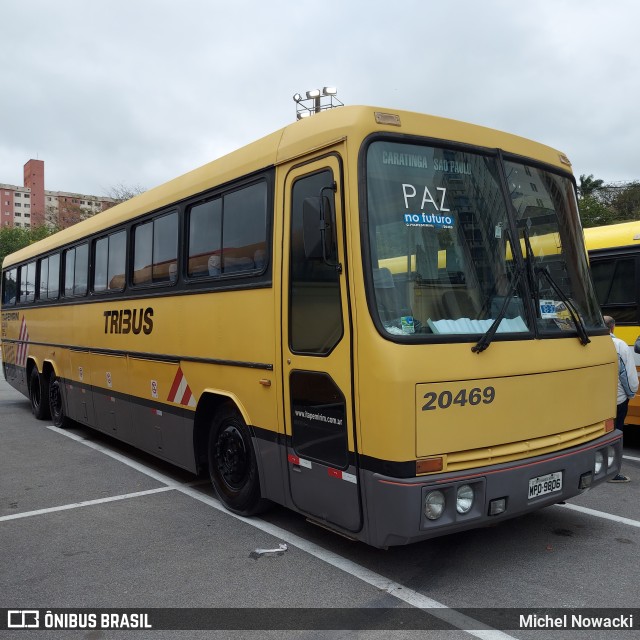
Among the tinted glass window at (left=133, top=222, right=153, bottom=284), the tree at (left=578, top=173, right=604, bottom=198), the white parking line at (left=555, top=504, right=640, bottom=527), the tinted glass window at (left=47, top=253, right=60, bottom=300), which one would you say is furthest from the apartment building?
the white parking line at (left=555, top=504, right=640, bottom=527)

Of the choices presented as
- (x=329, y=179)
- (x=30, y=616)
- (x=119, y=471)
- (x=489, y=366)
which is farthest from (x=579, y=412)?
(x=119, y=471)

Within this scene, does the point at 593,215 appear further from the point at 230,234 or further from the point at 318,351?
the point at 318,351

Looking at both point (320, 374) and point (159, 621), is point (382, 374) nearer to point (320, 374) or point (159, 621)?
point (320, 374)

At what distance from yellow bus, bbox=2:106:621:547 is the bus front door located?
0.01 meters

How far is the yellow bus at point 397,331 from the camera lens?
383 centimetres

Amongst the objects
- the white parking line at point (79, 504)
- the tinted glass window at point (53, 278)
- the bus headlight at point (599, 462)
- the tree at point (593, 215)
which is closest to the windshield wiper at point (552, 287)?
the bus headlight at point (599, 462)

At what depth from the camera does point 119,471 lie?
742 cm

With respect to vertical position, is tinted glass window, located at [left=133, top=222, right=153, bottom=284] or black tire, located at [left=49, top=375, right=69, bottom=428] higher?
tinted glass window, located at [left=133, top=222, right=153, bottom=284]

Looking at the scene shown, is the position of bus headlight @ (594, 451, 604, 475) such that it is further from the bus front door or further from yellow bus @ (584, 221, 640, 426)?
yellow bus @ (584, 221, 640, 426)

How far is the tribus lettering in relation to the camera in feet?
22.8

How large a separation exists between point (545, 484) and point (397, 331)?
1500 mm

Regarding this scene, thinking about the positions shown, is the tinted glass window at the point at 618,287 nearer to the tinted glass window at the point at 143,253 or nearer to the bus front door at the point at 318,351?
the bus front door at the point at 318,351

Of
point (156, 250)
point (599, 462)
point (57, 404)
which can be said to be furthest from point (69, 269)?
point (599, 462)

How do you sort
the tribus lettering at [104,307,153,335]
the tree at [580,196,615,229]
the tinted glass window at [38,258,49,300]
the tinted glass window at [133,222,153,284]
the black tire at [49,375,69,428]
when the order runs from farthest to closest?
the tree at [580,196,615,229]
the tinted glass window at [38,258,49,300]
the black tire at [49,375,69,428]
the tinted glass window at [133,222,153,284]
the tribus lettering at [104,307,153,335]
